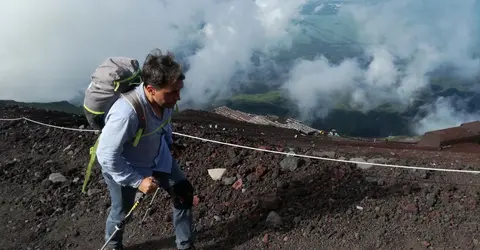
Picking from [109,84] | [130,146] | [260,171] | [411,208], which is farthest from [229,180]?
[109,84]

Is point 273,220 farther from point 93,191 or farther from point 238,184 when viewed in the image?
point 93,191

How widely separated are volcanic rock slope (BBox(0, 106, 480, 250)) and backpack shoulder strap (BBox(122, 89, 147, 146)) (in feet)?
6.95

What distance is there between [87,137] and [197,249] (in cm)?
475

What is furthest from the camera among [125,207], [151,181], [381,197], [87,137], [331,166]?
[87,137]

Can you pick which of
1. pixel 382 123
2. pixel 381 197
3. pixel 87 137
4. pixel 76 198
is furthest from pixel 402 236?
pixel 382 123

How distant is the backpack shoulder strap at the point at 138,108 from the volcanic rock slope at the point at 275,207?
2.12 metres

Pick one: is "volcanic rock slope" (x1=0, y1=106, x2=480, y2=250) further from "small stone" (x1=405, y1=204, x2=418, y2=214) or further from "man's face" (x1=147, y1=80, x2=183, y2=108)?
"man's face" (x1=147, y1=80, x2=183, y2=108)

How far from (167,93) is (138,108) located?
272 millimetres

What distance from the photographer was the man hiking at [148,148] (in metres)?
3.60

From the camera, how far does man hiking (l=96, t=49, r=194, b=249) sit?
3602mm

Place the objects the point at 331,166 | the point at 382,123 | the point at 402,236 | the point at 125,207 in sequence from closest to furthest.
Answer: the point at 125,207
the point at 402,236
the point at 331,166
the point at 382,123

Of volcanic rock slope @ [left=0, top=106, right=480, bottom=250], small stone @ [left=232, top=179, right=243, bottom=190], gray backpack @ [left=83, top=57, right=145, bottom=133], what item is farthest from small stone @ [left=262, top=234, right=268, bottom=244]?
gray backpack @ [left=83, top=57, right=145, bottom=133]

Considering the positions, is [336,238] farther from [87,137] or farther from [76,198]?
[87,137]

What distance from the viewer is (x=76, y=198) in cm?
689
